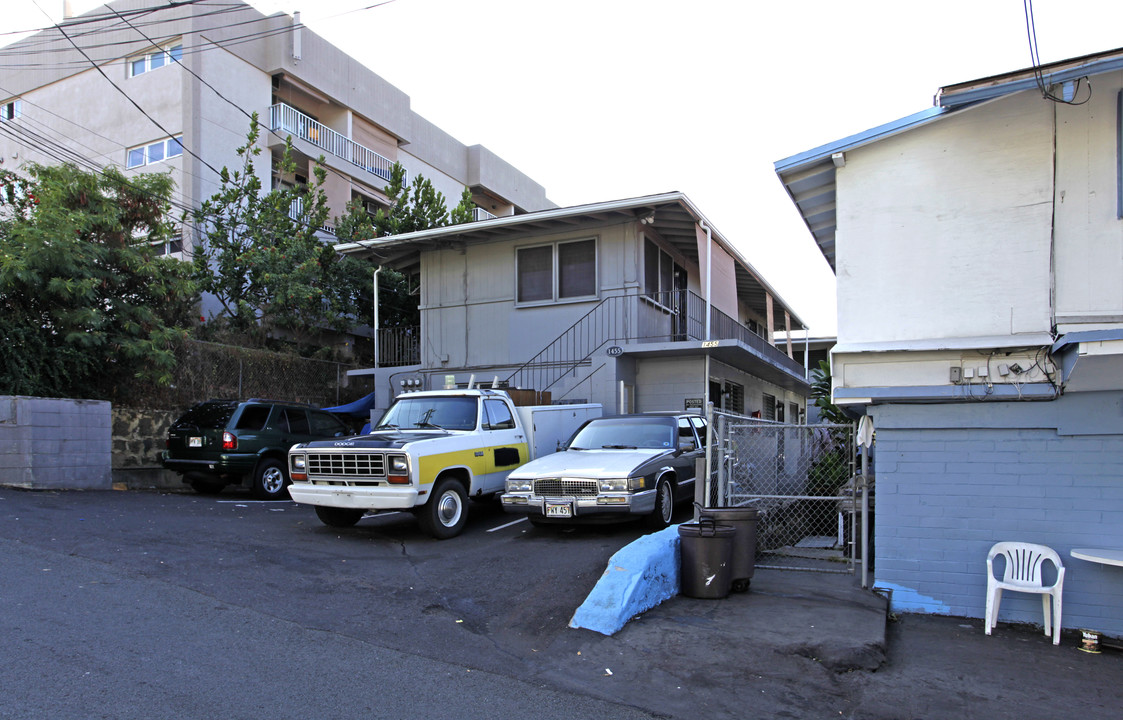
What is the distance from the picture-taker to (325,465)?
9.18 meters

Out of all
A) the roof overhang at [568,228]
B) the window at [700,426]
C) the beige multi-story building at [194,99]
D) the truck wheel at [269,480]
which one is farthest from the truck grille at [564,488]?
the beige multi-story building at [194,99]

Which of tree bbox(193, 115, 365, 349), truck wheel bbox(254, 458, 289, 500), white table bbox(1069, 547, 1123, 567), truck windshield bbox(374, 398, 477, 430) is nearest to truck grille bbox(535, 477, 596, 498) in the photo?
truck windshield bbox(374, 398, 477, 430)

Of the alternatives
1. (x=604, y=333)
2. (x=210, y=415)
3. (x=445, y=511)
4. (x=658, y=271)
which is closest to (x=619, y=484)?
(x=445, y=511)

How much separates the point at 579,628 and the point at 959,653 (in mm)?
2859

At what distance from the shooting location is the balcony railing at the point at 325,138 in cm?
2306

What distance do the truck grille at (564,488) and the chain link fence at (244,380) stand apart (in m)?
9.00

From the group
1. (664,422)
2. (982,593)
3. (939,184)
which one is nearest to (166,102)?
(664,422)

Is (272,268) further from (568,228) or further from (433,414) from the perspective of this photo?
Answer: (433,414)

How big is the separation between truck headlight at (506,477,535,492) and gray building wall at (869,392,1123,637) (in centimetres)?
390

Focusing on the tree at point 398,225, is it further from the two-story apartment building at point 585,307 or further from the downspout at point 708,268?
the downspout at point 708,268

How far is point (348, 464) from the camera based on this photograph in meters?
9.02

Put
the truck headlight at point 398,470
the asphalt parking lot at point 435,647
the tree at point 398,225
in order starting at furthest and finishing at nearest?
the tree at point 398,225 → the truck headlight at point 398,470 → the asphalt parking lot at point 435,647

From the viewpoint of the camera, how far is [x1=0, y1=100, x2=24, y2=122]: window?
2547 centimetres

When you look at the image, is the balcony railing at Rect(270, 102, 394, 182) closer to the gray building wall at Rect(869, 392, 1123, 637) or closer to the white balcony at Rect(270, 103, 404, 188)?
the white balcony at Rect(270, 103, 404, 188)
